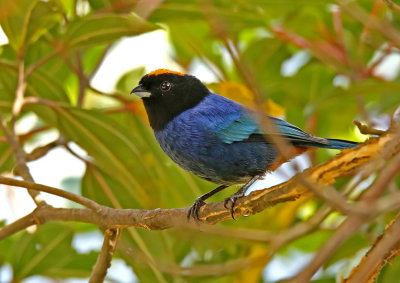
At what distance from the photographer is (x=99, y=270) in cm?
300

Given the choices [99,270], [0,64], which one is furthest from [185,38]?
[99,270]

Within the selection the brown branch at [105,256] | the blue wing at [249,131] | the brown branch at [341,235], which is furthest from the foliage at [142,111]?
the brown branch at [341,235]

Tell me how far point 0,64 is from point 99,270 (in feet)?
6.02

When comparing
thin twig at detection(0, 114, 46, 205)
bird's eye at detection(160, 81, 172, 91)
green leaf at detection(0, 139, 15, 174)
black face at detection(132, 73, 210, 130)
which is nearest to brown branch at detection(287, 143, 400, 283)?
thin twig at detection(0, 114, 46, 205)

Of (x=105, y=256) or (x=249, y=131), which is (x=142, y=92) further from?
(x=105, y=256)

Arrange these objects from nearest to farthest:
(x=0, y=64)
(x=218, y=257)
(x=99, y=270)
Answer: (x=99, y=270), (x=0, y=64), (x=218, y=257)

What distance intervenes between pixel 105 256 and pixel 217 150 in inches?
45.7

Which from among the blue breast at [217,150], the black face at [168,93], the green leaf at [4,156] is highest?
the black face at [168,93]

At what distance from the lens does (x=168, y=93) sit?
436 cm

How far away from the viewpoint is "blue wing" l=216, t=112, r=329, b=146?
12.1ft

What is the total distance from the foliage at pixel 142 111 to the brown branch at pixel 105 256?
2.49 ft

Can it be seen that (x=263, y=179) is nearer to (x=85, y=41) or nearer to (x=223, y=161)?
(x=223, y=161)

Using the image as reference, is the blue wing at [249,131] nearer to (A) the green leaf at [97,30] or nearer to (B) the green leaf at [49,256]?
(A) the green leaf at [97,30]

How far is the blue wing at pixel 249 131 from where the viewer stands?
368 cm
